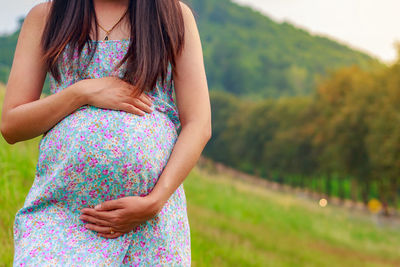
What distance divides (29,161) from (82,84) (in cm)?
295

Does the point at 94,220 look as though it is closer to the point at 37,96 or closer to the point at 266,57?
the point at 37,96

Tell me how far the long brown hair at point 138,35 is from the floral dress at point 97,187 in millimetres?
175

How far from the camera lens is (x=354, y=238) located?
18.2 m

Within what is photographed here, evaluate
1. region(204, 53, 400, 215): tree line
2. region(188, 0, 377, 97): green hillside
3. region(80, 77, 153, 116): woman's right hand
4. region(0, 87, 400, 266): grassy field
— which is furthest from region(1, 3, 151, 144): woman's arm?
region(188, 0, 377, 97): green hillside

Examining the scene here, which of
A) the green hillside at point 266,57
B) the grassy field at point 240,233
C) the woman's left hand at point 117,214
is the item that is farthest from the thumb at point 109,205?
the green hillside at point 266,57

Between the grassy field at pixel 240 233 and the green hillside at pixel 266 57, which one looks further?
the green hillside at pixel 266 57

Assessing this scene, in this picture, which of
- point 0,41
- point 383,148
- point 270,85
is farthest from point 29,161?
point 270,85

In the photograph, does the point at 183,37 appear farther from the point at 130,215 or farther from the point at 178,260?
the point at 178,260

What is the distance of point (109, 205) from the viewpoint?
169 cm

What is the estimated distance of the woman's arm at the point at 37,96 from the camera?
176cm

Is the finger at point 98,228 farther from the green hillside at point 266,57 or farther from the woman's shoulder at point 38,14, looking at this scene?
the green hillside at point 266,57

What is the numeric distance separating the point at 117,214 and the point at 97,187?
117 mm

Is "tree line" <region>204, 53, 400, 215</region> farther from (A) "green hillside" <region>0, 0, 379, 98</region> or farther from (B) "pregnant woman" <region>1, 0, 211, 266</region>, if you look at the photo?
(A) "green hillside" <region>0, 0, 379, 98</region>

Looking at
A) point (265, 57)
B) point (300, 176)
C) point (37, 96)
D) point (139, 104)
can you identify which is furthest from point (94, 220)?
point (265, 57)
